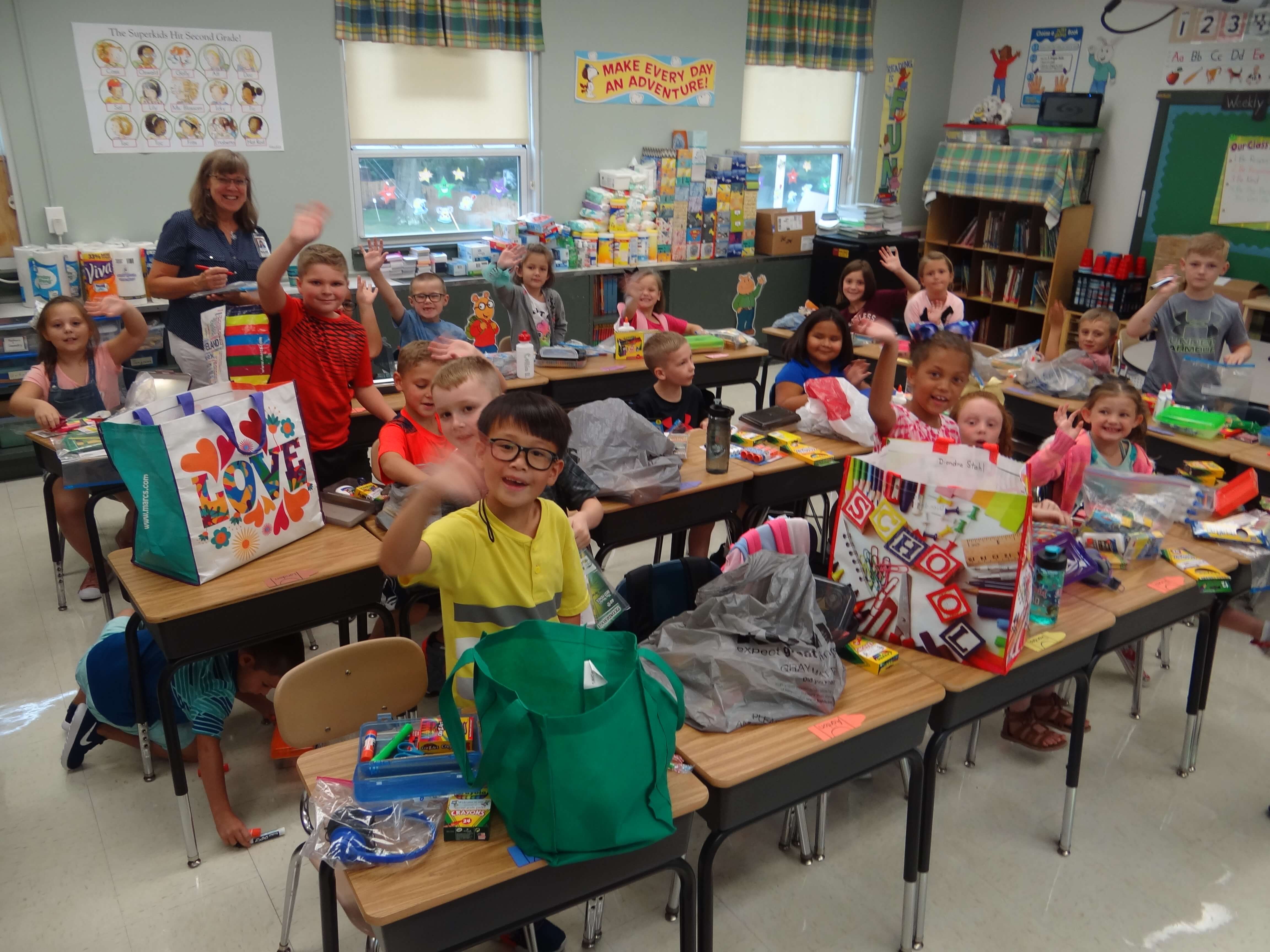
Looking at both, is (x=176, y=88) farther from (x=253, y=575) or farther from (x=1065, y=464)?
(x=1065, y=464)

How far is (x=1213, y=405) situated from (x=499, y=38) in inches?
187

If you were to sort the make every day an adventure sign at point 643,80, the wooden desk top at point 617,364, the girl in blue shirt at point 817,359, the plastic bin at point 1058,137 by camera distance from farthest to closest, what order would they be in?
the plastic bin at point 1058,137 → the make every day an adventure sign at point 643,80 → the wooden desk top at point 617,364 → the girl in blue shirt at point 817,359

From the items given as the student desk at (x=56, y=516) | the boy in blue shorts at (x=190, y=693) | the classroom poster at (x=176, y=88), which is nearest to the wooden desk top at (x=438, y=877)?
the boy in blue shorts at (x=190, y=693)

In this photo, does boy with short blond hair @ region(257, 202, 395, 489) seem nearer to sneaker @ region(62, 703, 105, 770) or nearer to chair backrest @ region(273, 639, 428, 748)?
sneaker @ region(62, 703, 105, 770)

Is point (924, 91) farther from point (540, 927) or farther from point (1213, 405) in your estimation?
point (540, 927)

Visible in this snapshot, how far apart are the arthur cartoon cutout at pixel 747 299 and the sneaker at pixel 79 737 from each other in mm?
5563

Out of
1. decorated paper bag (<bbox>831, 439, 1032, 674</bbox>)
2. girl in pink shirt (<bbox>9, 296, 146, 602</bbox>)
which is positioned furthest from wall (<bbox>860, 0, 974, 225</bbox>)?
decorated paper bag (<bbox>831, 439, 1032, 674</bbox>)

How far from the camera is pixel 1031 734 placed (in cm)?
297

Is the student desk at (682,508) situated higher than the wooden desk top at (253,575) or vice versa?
the wooden desk top at (253,575)

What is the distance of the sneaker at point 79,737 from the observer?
2.72m

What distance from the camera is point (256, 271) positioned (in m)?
3.68

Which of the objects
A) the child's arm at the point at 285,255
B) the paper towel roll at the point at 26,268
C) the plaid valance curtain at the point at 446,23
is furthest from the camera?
the plaid valance curtain at the point at 446,23

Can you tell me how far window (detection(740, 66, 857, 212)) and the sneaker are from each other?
6.27 meters

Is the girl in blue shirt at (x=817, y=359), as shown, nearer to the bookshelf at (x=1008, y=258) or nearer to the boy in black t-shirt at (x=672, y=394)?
the boy in black t-shirt at (x=672, y=394)
